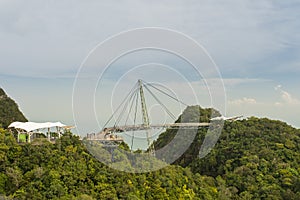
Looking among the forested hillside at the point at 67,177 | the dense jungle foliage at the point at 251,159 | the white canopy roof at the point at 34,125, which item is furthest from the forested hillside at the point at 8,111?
the dense jungle foliage at the point at 251,159

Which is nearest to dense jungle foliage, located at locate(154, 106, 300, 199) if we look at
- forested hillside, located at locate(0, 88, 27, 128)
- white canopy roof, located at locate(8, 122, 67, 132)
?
white canopy roof, located at locate(8, 122, 67, 132)

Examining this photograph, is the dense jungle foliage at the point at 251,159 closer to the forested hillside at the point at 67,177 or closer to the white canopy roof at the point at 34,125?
the forested hillside at the point at 67,177

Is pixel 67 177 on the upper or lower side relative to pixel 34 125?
lower

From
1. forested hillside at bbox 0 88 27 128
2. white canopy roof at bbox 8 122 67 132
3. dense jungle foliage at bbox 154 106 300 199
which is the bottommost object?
dense jungle foliage at bbox 154 106 300 199

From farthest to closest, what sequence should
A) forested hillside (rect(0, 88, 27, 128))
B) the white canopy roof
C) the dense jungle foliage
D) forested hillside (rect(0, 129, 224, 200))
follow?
forested hillside (rect(0, 88, 27, 128)) → the dense jungle foliage → the white canopy roof → forested hillside (rect(0, 129, 224, 200))

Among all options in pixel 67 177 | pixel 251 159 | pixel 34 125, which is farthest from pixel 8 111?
pixel 251 159

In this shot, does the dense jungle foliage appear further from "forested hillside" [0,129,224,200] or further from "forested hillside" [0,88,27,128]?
"forested hillside" [0,88,27,128]

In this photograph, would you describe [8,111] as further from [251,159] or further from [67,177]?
[251,159]

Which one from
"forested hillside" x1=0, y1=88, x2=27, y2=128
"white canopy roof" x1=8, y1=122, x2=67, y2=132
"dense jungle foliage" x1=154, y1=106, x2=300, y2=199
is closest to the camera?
"white canopy roof" x1=8, y1=122, x2=67, y2=132

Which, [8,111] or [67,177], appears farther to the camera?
[8,111]

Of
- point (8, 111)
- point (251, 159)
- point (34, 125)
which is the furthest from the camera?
point (8, 111)
